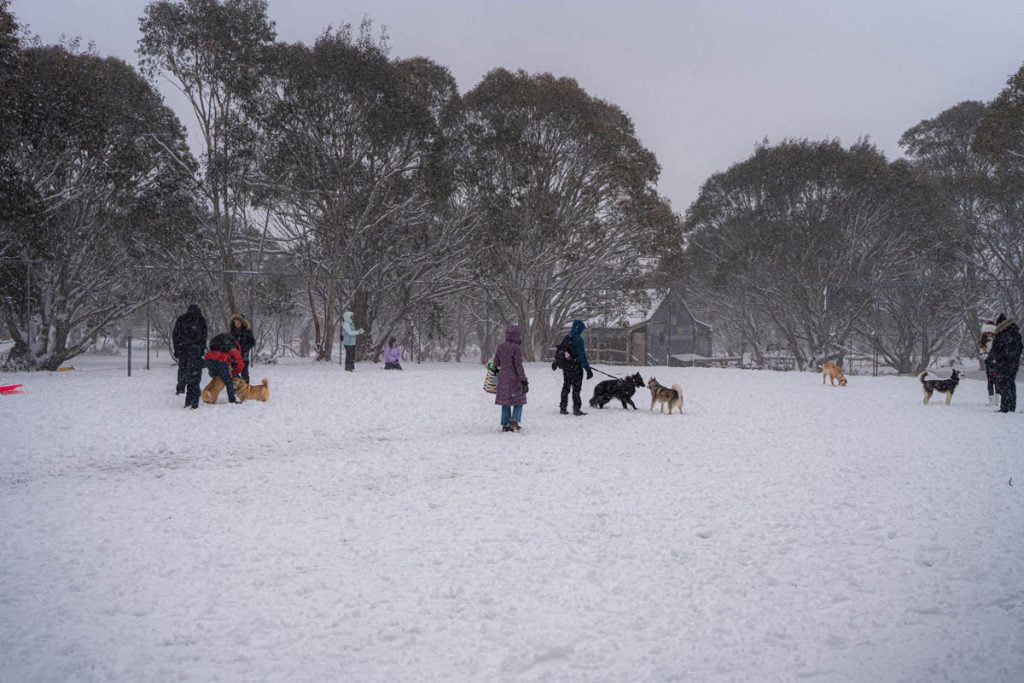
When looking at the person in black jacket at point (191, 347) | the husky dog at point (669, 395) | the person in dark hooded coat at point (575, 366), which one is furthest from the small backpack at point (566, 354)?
the person in black jacket at point (191, 347)

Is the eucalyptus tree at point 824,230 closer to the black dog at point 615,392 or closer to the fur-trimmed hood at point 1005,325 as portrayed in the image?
the fur-trimmed hood at point 1005,325

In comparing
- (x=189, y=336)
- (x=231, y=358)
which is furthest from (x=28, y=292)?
(x=231, y=358)

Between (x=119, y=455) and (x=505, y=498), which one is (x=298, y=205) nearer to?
(x=119, y=455)

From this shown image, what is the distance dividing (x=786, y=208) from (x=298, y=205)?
22.3m

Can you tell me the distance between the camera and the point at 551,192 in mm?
24344

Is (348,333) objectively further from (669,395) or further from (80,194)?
(669,395)

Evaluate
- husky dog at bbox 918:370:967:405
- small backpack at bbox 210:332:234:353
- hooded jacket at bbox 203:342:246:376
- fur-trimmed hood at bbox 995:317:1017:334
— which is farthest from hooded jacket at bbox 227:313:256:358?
fur-trimmed hood at bbox 995:317:1017:334

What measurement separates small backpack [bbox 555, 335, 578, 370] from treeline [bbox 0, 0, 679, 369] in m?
12.3

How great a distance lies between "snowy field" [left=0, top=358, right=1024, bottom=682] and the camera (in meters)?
3.03

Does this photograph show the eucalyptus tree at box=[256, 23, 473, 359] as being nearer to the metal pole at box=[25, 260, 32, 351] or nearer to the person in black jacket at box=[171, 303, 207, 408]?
the metal pole at box=[25, 260, 32, 351]

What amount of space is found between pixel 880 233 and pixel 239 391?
28701 millimetres

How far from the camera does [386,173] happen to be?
22016 millimetres

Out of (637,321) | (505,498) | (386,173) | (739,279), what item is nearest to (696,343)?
(637,321)

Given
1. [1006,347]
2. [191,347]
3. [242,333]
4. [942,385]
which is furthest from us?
[242,333]
